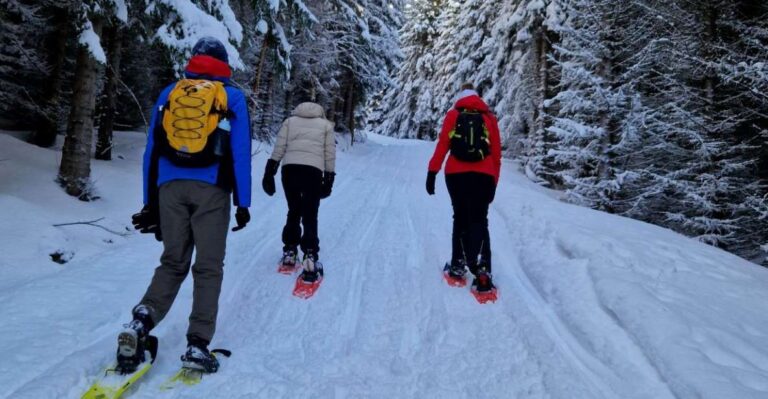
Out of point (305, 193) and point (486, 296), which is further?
point (305, 193)

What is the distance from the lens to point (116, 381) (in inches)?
103

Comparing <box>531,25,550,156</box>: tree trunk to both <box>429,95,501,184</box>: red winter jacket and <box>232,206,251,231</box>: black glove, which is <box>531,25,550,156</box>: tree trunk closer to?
<box>429,95,501,184</box>: red winter jacket

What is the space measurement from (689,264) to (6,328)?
298 inches

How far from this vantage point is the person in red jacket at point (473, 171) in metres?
4.87

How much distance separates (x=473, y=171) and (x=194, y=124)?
3.05 metres

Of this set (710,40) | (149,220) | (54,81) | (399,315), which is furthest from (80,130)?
(710,40)

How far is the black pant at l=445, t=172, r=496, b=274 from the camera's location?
4926 mm

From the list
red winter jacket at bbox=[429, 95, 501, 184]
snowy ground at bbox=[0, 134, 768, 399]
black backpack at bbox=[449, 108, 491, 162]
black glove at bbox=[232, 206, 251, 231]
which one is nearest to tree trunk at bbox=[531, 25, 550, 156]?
snowy ground at bbox=[0, 134, 768, 399]

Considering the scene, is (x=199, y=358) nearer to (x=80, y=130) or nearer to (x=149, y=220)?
(x=149, y=220)

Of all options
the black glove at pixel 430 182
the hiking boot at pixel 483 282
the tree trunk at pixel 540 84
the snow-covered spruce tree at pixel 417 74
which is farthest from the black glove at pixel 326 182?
the snow-covered spruce tree at pixel 417 74

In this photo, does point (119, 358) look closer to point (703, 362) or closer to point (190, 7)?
point (703, 362)

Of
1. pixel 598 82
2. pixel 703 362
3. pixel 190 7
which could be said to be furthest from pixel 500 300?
pixel 598 82

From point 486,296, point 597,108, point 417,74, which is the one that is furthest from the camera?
point 417,74

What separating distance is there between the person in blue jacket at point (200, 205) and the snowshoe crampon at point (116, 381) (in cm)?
26
